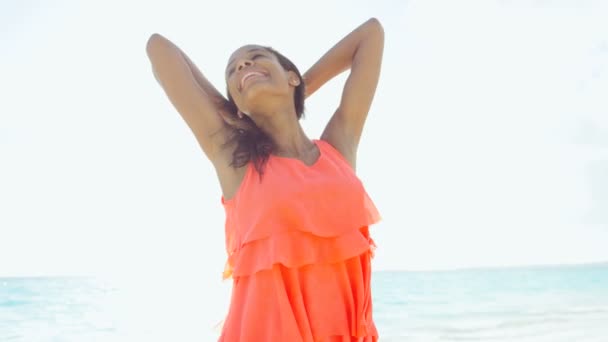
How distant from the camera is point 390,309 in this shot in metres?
14.5

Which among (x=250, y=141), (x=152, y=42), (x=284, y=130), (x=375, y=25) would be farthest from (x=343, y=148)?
(x=152, y=42)

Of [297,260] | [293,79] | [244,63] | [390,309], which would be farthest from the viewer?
[390,309]

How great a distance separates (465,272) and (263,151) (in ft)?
88.9

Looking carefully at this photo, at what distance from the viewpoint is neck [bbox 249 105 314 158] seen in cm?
238

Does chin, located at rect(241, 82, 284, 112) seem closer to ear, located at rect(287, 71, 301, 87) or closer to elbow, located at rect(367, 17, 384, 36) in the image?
ear, located at rect(287, 71, 301, 87)

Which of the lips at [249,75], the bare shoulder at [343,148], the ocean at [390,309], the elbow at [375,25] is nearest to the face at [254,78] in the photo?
the lips at [249,75]

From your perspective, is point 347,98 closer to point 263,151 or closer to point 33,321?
point 263,151

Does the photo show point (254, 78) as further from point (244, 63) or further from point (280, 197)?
point (280, 197)

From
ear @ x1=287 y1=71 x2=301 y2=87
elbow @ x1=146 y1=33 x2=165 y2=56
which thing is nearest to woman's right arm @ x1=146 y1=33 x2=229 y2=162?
elbow @ x1=146 y1=33 x2=165 y2=56

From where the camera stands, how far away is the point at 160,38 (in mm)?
2473

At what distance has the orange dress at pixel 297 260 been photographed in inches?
82.0

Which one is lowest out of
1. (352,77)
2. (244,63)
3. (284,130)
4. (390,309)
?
(390,309)

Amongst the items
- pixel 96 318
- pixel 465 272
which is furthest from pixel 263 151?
pixel 465 272

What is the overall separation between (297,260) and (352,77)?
2.73ft
